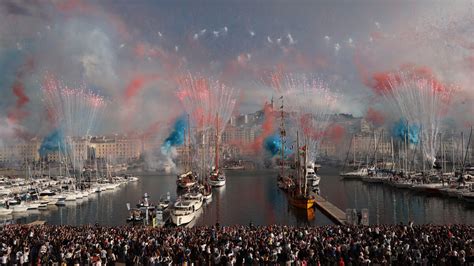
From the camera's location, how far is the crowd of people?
60.9ft

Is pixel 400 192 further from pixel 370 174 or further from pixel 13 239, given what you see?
pixel 13 239

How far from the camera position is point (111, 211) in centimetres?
5209

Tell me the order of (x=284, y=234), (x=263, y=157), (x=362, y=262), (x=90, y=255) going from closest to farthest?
1. (x=362, y=262)
2. (x=90, y=255)
3. (x=284, y=234)
4. (x=263, y=157)

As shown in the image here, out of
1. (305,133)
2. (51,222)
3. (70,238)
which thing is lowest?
(51,222)

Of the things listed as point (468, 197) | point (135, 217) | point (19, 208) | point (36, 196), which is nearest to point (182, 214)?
point (135, 217)

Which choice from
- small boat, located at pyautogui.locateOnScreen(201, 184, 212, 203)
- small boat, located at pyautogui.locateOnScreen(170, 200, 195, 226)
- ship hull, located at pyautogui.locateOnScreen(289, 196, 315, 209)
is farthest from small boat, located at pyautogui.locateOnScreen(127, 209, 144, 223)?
ship hull, located at pyautogui.locateOnScreen(289, 196, 315, 209)

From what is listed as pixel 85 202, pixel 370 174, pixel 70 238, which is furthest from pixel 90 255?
pixel 370 174

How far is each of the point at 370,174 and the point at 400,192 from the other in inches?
1093

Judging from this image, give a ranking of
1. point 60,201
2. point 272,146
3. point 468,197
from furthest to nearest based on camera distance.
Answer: point 272,146
point 60,201
point 468,197

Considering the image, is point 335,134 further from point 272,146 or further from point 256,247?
point 256,247

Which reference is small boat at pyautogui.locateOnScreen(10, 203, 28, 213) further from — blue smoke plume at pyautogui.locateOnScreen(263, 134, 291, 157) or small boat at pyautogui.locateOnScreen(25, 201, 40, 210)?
blue smoke plume at pyautogui.locateOnScreen(263, 134, 291, 157)

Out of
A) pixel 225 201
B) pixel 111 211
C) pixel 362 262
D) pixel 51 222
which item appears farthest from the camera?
pixel 225 201

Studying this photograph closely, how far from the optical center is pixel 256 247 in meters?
20.2

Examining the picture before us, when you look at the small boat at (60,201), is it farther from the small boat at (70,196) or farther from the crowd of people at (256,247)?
the crowd of people at (256,247)
